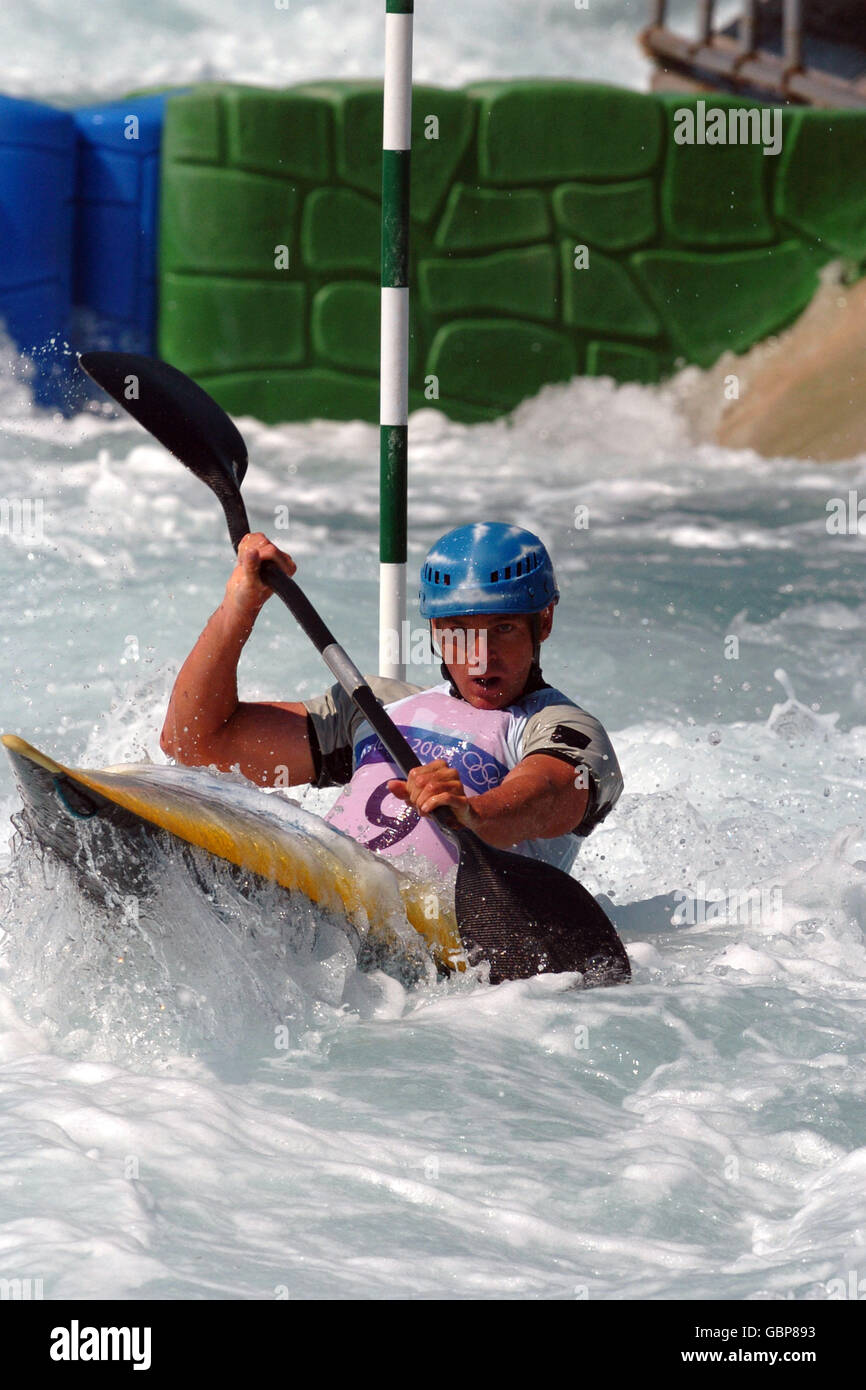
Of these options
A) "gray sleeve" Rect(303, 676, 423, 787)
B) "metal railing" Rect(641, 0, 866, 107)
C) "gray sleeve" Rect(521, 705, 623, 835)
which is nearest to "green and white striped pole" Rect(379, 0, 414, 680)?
"gray sleeve" Rect(303, 676, 423, 787)

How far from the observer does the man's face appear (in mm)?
2746

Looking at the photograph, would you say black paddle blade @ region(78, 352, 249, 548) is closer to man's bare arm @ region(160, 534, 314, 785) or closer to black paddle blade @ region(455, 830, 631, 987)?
man's bare arm @ region(160, 534, 314, 785)

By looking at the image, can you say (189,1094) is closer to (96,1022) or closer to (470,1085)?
(96,1022)

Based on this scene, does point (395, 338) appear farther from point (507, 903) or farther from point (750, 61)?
point (750, 61)

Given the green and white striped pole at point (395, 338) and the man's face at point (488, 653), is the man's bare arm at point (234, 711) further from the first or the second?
the green and white striped pole at point (395, 338)

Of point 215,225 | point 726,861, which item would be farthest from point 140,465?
point 726,861

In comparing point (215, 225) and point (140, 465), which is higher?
point (215, 225)

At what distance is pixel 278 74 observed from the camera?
15.8 m

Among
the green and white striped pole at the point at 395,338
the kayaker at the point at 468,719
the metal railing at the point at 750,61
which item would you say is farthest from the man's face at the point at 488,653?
the metal railing at the point at 750,61

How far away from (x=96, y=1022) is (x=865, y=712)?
10.6 feet

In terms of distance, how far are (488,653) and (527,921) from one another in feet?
1.52

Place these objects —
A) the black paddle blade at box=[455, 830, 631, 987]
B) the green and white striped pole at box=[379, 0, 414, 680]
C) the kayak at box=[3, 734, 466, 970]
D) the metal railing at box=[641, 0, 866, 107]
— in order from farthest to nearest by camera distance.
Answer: the metal railing at box=[641, 0, 866, 107]
the green and white striped pole at box=[379, 0, 414, 680]
the black paddle blade at box=[455, 830, 631, 987]
the kayak at box=[3, 734, 466, 970]

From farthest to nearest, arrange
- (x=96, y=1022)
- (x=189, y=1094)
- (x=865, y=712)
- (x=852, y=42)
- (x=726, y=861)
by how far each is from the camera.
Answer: (x=852, y=42)
(x=865, y=712)
(x=726, y=861)
(x=96, y=1022)
(x=189, y=1094)

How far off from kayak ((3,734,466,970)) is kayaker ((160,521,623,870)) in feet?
0.29
